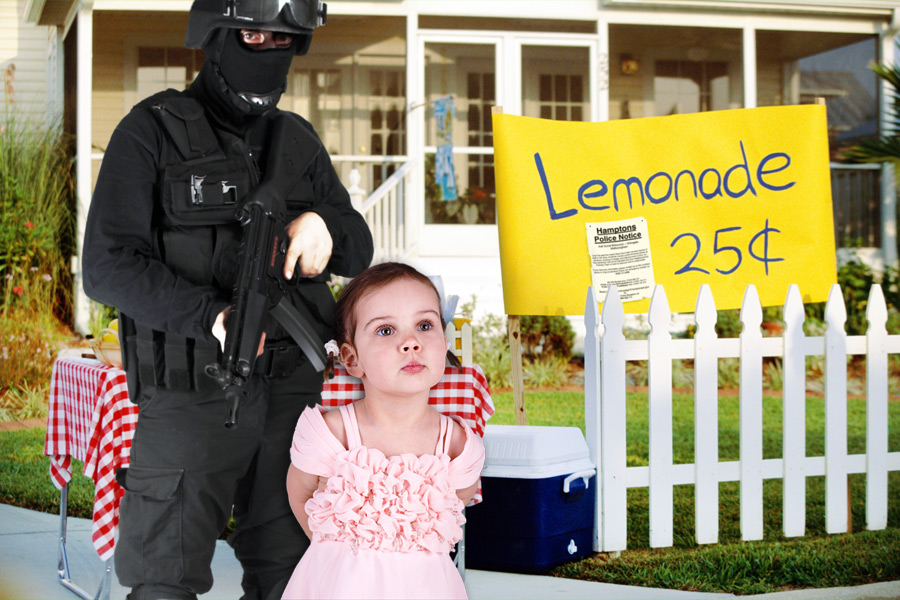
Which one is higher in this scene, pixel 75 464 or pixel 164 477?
pixel 164 477

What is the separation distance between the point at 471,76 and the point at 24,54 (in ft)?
18.6

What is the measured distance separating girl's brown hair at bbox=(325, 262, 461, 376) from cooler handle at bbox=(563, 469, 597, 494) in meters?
1.77

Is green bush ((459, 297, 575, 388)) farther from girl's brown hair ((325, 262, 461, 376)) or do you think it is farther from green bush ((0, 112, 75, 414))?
girl's brown hair ((325, 262, 461, 376))

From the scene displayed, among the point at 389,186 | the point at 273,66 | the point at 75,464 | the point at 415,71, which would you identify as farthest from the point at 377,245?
the point at 273,66

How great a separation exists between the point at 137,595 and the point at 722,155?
3611mm

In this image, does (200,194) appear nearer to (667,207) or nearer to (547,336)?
(667,207)

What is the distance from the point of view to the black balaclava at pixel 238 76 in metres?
2.00

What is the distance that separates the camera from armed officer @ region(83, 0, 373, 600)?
1.93m

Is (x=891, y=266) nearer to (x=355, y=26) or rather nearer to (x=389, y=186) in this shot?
(x=389, y=186)

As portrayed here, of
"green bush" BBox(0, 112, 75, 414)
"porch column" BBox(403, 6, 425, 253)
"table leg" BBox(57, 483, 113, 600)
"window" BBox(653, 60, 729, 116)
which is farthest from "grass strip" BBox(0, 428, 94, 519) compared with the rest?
"window" BBox(653, 60, 729, 116)

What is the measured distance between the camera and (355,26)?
1204cm

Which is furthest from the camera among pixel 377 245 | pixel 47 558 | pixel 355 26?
pixel 355 26

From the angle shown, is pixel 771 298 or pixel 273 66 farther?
pixel 771 298

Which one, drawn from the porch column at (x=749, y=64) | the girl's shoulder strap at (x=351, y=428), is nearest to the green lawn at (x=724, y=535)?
the girl's shoulder strap at (x=351, y=428)
